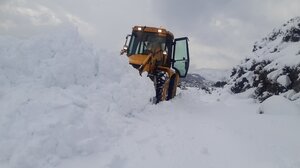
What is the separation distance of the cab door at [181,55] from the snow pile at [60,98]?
391 cm

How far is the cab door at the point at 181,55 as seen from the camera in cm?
1191

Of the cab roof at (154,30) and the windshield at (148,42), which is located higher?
the cab roof at (154,30)

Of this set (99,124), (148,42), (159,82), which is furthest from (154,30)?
(99,124)

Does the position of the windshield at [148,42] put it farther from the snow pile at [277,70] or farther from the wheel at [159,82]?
the snow pile at [277,70]

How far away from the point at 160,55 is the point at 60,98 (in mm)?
5761

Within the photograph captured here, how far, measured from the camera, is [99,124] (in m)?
5.62

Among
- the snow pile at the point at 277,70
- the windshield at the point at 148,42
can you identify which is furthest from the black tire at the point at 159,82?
the snow pile at the point at 277,70

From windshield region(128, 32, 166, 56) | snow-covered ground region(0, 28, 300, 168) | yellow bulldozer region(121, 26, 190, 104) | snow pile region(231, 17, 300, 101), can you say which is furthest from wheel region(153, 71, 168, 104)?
snow pile region(231, 17, 300, 101)

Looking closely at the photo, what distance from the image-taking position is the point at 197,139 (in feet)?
20.6

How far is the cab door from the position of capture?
39.1 ft

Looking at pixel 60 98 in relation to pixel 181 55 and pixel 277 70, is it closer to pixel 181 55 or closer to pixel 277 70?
pixel 181 55

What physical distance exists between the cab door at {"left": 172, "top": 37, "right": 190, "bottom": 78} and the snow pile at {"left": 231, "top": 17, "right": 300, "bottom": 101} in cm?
Answer: 434

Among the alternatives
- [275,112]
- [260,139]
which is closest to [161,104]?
[260,139]

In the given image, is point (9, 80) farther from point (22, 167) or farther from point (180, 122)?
point (180, 122)
